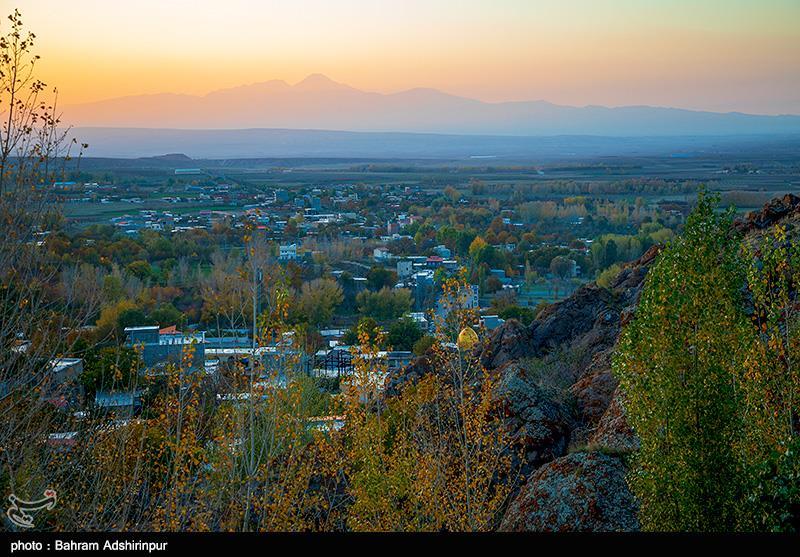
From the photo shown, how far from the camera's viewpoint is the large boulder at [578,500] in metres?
10.0

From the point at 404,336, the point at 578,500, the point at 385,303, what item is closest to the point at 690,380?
the point at 578,500

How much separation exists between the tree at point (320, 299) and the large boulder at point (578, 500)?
3980 cm

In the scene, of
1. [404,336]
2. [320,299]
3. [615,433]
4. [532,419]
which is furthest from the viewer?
[320,299]

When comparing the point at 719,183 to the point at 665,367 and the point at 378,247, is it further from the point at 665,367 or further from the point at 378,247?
the point at 665,367

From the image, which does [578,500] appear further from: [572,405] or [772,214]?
[772,214]

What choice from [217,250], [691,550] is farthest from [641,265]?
[217,250]

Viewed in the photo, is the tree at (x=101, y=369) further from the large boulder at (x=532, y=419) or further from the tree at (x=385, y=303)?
the tree at (x=385, y=303)

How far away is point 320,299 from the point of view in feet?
177

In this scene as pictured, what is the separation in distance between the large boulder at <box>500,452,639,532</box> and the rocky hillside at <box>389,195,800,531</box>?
0.04ft

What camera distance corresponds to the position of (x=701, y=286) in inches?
340

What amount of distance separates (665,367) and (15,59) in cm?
972

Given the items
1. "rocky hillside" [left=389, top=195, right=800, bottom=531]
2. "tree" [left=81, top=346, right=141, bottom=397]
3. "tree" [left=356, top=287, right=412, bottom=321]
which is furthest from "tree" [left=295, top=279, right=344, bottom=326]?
"rocky hillside" [left=389, top=195, right=800, bottom=531]

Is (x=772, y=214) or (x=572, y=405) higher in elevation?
(x=772, y=214)

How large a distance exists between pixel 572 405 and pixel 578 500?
5526 millimetres
